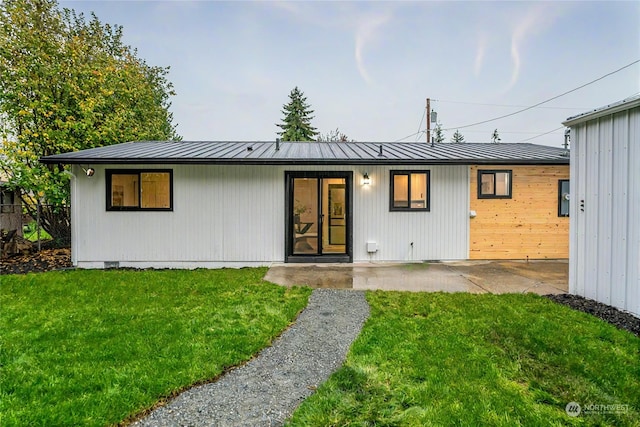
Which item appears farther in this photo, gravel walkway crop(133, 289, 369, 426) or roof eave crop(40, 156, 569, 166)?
roof eave crop(40, 156, 569, 166)

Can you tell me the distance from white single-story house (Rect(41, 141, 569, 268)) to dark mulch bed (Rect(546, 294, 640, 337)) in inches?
126

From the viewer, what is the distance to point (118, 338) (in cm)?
334

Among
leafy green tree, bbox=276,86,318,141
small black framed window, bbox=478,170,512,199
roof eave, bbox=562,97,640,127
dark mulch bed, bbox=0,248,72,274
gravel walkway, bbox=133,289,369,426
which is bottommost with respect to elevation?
gravel walkway, bbox=133,289,369,426

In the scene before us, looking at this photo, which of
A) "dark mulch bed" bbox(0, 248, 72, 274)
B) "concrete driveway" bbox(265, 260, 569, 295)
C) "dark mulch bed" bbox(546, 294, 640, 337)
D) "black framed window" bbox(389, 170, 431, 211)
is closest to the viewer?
"dark mulch bed" bbox(546, 294, 640, 337)

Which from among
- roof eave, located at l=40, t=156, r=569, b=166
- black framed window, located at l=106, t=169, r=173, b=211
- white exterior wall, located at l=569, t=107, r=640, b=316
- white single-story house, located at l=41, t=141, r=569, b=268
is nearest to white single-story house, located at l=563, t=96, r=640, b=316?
white exterior wall, located at l=569, t=107, r=640, b=316

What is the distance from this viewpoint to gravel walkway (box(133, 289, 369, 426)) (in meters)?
2.21

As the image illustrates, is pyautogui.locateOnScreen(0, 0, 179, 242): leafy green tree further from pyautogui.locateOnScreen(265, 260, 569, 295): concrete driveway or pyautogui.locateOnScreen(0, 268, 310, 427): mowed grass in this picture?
pyautogui.locateOnScreen(265, 260, 569, 295): concrete driveway

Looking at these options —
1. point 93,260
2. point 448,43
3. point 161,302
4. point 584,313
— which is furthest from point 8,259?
point 448,43

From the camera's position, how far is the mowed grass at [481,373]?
2.16 metres

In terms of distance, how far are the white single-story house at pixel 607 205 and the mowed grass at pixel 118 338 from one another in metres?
4.14

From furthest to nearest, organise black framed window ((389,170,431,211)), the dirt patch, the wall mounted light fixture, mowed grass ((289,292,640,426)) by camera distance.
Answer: black framed window ((389,170,431,211))
the wall mounted light fixture
the dirt patch
mowed grass ((289,292,640,426))

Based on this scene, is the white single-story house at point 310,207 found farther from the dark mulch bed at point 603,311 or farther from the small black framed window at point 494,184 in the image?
the dark mulch bed at point 603,311

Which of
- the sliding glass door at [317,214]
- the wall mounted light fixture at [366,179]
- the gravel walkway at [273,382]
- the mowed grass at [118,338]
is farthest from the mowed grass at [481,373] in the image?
the wall mounted light fixture at [366,179]

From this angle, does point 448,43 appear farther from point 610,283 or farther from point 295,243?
point 610,283
